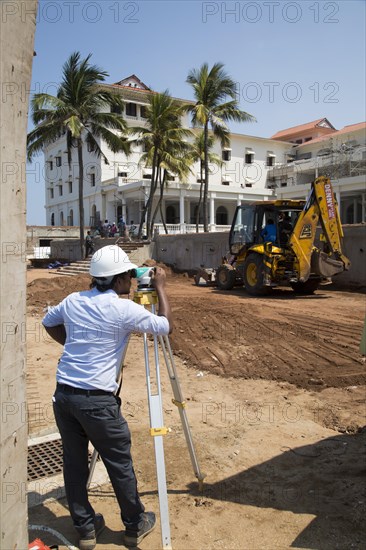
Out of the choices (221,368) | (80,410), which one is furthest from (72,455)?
(221,368)

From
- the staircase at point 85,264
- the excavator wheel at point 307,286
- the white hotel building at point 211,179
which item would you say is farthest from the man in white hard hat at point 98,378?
the white hotel building at point 211,179

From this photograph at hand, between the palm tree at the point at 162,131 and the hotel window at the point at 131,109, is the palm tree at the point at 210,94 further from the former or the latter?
the hotel window at the point at 131,109

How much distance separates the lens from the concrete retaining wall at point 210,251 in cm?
1505

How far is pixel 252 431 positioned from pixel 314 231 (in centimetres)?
878

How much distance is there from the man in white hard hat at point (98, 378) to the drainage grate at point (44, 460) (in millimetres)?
1135

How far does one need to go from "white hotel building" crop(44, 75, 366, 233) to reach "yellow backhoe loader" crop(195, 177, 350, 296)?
63.4 ft

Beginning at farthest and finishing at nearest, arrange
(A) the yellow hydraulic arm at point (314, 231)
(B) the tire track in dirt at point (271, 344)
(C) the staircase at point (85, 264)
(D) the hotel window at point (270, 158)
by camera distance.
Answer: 1. (D) the hotel window at point (270, 158)
2. (C) the staircase at point (85, 264)
3. (A) the yellow hydraulic arm at point (314, 231)
4. (B) the tire track in dirt at point (271, 344)

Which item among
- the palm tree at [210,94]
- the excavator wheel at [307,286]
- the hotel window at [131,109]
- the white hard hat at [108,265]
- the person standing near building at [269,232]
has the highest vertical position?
the hotel window at [131,109]

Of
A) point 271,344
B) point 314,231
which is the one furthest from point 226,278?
point 271,344

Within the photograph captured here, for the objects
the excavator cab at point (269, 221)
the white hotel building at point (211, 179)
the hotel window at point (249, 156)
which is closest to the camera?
the excavator cab at point (269, 221)

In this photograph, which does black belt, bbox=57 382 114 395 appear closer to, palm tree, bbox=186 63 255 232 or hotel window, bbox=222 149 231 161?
palm tree, bbox=186 63 255 232

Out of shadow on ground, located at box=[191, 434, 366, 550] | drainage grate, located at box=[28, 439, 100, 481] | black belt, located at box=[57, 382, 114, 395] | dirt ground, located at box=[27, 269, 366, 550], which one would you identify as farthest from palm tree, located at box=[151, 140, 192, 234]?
black belt, located at box=[57, 382, 114, 395]

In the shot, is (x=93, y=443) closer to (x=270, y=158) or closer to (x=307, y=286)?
(x=307, y=286)

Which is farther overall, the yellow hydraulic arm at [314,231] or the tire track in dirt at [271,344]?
the yellow hydraulic arm at [314,231]
